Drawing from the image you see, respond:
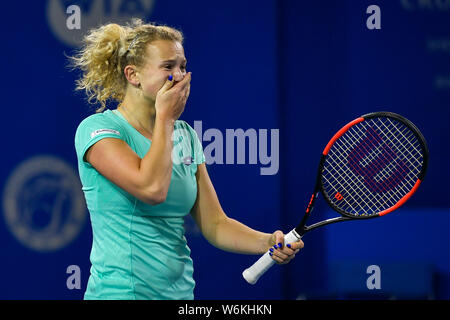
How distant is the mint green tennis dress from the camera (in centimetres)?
184

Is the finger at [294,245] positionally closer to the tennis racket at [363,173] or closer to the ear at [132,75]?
the tennis racket at [363,173]

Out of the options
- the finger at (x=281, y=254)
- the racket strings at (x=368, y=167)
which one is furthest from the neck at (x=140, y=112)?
the racket strings at (x=368, y=167)

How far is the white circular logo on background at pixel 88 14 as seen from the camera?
11.8 feet

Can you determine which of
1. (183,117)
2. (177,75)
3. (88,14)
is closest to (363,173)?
(183,117)

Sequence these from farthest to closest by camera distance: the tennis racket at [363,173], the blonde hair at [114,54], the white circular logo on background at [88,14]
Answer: the white circular logo on background at [88,14] < the tennis racket at [363,173] < the blonde hair at [114,54]

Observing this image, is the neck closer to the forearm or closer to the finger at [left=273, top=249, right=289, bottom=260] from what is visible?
the forearm

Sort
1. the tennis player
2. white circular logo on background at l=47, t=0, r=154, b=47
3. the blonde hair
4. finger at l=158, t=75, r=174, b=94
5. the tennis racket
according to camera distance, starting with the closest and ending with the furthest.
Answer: the tennis player, finger at l=158, t=75, r=174, b=94, the blonde hair, the tennis racket, white circular logo on background at l=47, t=0, r=154, b=47

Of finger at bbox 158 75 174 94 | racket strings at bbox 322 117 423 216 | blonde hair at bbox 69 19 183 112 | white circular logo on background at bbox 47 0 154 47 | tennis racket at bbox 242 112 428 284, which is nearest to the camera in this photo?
finger at bbox 158 75 174 94

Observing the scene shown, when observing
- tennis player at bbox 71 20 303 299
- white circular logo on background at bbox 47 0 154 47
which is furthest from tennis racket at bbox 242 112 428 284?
white circular logo on background at bbox 47 0 154 47

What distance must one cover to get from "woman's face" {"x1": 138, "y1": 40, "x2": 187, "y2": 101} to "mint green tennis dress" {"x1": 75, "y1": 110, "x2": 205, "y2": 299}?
0.14 meters

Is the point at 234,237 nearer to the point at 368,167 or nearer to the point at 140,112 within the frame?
the point at 140,112

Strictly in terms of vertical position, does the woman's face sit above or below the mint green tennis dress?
above

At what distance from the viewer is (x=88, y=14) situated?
11.8ft
